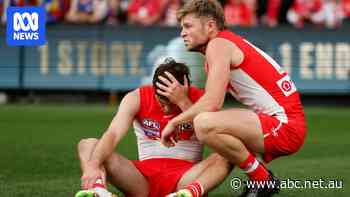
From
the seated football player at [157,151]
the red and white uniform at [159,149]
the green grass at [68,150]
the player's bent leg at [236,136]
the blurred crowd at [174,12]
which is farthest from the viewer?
the blurred crowd at [174,12]

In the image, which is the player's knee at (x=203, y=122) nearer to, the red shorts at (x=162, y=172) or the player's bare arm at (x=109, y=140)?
the red shorts at (x=162, y=172)

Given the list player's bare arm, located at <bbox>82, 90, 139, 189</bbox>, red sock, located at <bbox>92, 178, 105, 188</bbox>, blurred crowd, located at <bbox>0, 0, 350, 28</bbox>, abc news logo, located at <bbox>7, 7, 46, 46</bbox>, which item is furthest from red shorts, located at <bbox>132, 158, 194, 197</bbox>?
blurred crowd, located at <bbox>0, 0, 350, 28</bbox>

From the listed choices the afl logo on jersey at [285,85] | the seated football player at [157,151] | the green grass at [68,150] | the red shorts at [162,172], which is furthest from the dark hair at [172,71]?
the green grass at [68,150]

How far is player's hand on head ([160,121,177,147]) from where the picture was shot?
7.91 m

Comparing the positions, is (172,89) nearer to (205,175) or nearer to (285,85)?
(205,175)

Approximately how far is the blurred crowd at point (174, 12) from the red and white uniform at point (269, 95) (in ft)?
43.2

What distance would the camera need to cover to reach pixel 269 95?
8.33 metres

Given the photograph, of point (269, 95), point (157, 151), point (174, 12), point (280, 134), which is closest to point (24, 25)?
point (157, 151)

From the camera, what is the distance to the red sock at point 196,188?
303 inches

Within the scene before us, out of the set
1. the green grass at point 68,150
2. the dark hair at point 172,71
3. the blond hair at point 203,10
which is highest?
the blond hair at point 203,10

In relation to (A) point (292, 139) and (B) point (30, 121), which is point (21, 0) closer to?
(B) point (30, 121)

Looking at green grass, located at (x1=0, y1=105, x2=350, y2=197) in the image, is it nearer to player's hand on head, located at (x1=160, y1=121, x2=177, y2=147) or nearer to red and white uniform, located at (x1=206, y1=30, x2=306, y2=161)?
red and white uniform, located at (x1=206, y1=30, x2=306, y2=161)

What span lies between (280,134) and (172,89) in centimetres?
103

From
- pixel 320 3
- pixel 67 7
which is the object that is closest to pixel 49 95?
pixel 67 7
